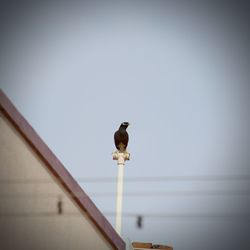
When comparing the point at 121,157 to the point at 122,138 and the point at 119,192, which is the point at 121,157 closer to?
the point at 122,138

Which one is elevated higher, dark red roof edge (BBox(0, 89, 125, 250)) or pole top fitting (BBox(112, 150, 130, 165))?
pole top fitting (BBox(112, 150, 130, 165))

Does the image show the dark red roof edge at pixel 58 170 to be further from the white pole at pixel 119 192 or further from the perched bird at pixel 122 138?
the perched bird at pixel 122 138

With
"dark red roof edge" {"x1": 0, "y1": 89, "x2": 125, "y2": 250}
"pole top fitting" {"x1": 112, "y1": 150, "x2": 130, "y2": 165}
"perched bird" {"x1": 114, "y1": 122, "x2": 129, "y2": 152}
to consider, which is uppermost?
"perched bird" {"x1": 114, "y1": 122, "x2": 129, "y2": 152}

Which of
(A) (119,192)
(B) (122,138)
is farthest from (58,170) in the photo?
(A) (119,192)

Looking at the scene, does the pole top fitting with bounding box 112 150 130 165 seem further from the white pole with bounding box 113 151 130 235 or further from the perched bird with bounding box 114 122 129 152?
the perched bird with bounding box 114 122 129 152

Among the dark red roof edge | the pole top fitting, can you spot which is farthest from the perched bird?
the dark red roof edge

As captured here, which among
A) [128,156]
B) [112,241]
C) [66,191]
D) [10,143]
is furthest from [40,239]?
[128,156]

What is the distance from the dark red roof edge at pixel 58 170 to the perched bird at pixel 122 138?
7724mm

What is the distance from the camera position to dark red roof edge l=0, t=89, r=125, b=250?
4.22m

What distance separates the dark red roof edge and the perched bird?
25.3 feet

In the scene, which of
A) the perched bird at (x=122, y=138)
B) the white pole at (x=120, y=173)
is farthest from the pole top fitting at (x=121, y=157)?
the perched bird at (x=122, y=138)

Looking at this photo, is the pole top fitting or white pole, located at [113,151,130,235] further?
the pole top fitting

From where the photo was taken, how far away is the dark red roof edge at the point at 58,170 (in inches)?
166

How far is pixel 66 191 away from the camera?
4539 mm
